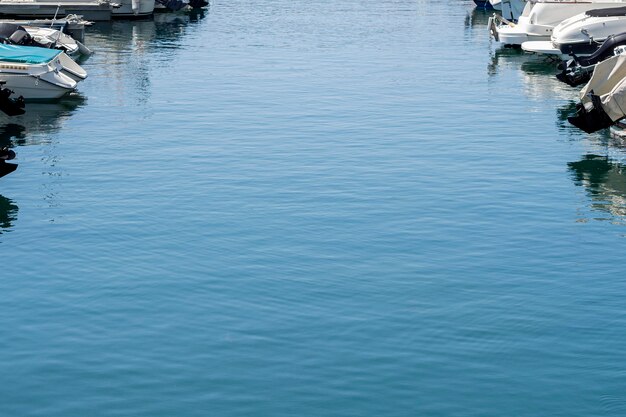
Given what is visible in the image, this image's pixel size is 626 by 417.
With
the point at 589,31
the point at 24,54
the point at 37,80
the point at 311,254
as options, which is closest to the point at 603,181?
the point at 311,254

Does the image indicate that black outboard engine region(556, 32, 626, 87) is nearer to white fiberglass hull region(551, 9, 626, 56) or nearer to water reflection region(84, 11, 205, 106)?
white fiberglass hull region(551, 9, 626, 56)

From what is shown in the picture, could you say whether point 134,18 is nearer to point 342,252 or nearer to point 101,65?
point 101,65

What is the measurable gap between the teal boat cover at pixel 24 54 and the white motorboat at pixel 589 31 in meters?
20.6

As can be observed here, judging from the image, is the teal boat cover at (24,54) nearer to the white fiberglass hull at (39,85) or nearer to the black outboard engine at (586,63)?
the white fiberglass hull at (39,85)

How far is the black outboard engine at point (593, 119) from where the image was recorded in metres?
36.2

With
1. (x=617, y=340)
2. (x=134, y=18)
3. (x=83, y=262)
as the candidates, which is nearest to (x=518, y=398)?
(x=617, y=340)

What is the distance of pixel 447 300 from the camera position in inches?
880

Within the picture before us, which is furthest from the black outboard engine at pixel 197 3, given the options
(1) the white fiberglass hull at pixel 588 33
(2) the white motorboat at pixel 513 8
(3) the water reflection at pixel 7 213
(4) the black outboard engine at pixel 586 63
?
(3) the water reflection at pixel 7 213

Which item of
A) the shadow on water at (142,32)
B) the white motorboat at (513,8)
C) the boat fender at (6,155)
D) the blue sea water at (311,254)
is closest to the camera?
the blue sea water at (311,254)

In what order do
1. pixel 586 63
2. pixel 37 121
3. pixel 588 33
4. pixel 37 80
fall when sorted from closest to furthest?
1. pixel 37 121
2. pixel 37 80
3. pixel 586 63
4. pixel 588 33

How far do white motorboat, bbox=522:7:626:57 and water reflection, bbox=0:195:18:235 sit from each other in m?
26.0

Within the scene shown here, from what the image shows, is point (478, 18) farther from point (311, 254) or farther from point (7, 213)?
point (311, 254)

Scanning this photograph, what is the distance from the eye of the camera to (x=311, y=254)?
2528 centimetres

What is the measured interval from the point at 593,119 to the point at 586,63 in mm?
8044
